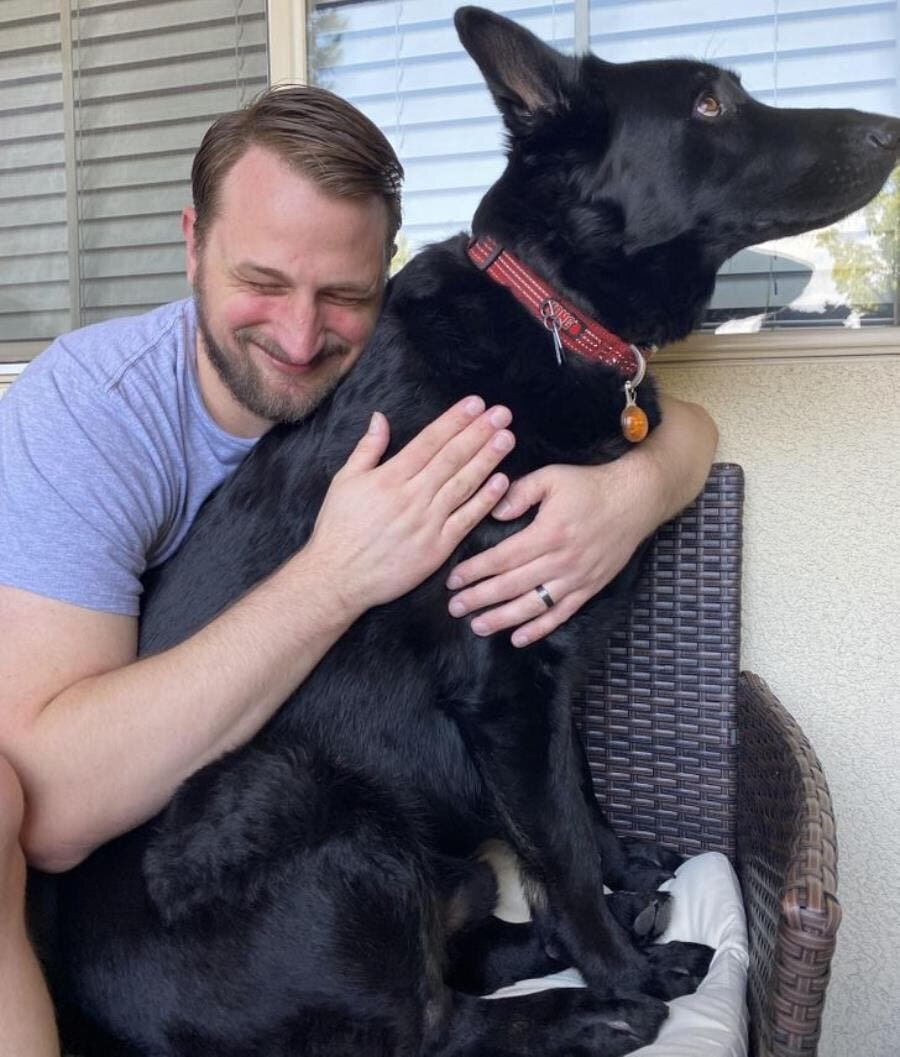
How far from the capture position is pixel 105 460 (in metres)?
1.23

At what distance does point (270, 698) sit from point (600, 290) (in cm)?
69

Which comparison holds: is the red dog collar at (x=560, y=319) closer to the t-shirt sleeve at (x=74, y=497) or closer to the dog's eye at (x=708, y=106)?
the dog's eye at (x=708, y=106)

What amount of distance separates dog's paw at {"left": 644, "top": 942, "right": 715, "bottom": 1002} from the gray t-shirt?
0.81 metres

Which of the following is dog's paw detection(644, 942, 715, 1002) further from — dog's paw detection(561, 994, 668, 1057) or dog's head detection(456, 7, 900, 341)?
dog's head detection(456, 7, 900, 341)

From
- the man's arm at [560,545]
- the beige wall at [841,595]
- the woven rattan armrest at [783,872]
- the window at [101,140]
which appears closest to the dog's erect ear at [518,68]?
the man's arm at [560,545]

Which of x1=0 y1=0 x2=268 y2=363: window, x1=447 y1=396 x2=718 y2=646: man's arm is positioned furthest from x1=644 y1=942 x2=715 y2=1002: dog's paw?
x1=0 y1=0 x2=268 y2=363: window

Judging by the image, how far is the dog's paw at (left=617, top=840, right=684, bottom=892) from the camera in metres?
1.44

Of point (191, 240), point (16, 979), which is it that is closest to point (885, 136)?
point (191, 240)

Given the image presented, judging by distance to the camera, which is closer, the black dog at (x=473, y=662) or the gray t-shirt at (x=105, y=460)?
the black dog at (x=473, y=662)

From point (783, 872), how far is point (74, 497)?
3.17 ft

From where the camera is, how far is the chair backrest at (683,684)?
1537mm

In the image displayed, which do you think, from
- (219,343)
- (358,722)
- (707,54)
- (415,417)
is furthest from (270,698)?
(707,54)

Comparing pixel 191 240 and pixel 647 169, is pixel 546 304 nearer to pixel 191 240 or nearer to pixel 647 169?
pixel 647 169

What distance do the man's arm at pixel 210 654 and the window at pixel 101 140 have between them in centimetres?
129
